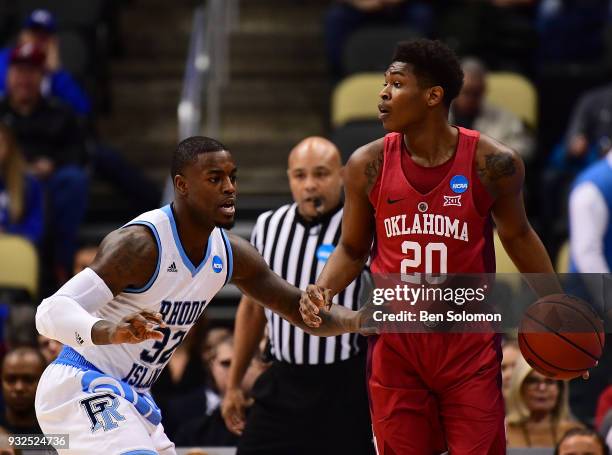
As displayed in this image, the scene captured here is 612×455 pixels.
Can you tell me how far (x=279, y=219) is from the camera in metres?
6.41

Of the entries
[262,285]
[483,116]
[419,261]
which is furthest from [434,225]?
[483,116]

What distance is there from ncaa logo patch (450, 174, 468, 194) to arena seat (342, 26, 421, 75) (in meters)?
4.90

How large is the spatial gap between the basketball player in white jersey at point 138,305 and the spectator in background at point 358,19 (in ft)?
16.4

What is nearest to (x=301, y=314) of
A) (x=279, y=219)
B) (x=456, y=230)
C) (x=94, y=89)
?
(x=456, y=230)

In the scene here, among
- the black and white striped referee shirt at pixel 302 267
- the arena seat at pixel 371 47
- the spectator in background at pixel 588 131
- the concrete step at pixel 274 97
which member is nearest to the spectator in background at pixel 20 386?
the black and white striped referee shirt at pixel 302 267

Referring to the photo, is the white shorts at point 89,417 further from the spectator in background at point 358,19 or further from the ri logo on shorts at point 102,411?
the spectator in background at point 358,19

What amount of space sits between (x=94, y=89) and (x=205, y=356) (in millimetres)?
Result: 3569

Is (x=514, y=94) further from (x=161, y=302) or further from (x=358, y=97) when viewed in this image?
(x=161, y=302)

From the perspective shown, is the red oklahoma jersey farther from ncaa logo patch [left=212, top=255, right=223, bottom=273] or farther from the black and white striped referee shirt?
the black and white striped referee shirt

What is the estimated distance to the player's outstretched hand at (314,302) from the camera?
4.99 metres

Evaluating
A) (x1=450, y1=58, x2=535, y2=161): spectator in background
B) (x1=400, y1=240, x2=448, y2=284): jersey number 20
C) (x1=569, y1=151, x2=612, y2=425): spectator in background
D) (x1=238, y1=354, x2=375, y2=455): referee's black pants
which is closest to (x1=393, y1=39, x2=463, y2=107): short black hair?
(x1=400, y1=240, x2=448, y2=284): jersey number 20

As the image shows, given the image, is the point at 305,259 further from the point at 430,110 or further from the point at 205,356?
the point at 205,356

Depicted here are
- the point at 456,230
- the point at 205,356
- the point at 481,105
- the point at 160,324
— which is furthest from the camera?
the point at 481,105

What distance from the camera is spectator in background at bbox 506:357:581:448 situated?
686 centimetres
